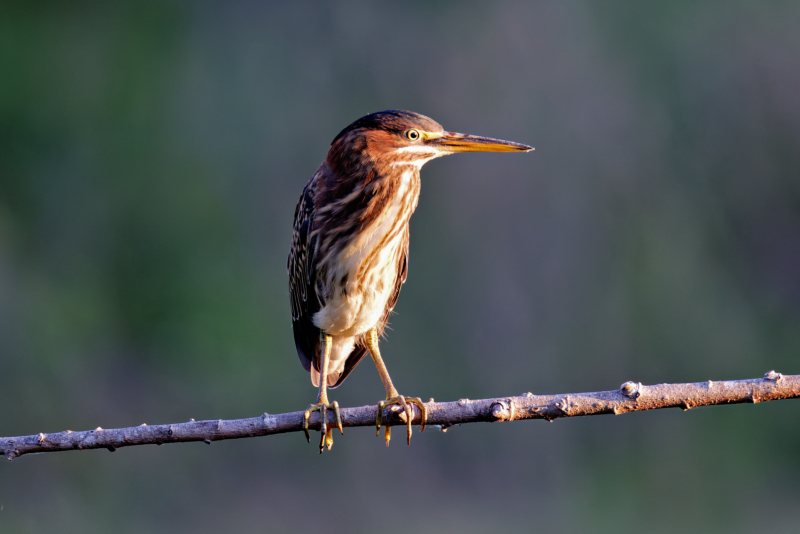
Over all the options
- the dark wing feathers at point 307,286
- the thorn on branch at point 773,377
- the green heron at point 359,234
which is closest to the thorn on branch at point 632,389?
the thorn on branch at point 773,377

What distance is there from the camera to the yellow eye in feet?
5.87

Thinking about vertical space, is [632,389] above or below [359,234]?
below

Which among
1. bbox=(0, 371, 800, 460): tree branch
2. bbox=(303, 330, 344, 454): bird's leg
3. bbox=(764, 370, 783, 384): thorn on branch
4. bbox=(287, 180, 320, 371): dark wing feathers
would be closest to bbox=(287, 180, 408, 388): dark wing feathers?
bbox=(287, 180, 320, 371): dark wing feathers

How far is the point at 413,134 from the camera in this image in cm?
179

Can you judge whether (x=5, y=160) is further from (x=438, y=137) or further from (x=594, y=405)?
(x=594, y=405)

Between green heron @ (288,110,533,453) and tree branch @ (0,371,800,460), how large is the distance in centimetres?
15

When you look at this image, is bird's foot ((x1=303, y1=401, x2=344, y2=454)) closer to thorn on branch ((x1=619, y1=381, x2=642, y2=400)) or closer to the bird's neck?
the bird's neck

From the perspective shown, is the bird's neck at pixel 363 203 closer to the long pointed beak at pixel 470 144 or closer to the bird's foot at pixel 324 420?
the long pointed beak at pixel 470 144

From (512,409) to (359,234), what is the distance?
27.0 inches

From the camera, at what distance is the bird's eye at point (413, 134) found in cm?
179

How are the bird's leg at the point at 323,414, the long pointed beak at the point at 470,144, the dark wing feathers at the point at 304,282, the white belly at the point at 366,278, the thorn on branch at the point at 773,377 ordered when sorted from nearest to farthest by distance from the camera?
the thorn on branch at the point at 773,377 < the bird's leg at the point at 323,414 < the long pointed beak at the point at 470,144 < the white belly at the point at 366,278 < the dark wing feathers at the point at 304,282

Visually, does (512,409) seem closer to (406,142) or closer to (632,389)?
(632,389)

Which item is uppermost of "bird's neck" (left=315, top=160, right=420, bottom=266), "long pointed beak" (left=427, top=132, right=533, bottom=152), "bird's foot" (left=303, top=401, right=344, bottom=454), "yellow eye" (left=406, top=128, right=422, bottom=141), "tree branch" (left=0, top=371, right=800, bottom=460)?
"yellow eye" (left=406, top=128, right=422, bottom=141)

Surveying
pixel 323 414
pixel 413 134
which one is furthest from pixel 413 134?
pixel 323 414
